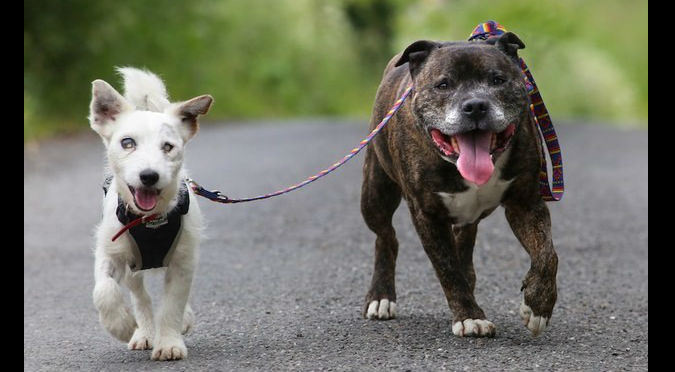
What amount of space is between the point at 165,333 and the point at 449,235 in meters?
1.58

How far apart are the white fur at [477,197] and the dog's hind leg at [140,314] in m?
1.62

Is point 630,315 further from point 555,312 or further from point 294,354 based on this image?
point 294,354

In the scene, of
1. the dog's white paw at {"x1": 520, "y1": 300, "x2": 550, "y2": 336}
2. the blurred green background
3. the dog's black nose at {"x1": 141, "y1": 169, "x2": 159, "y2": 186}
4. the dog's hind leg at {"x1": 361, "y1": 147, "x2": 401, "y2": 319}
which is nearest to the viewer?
the dog's black nose at {"x1": 141, "y1": 169, "x2": 159, "y2": 186}

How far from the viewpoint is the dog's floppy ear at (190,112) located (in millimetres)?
5387

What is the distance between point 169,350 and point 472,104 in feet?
6.07

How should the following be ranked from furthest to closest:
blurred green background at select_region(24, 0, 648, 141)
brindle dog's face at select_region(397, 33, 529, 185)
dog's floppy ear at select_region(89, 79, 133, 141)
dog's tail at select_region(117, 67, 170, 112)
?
blurred green background at select_region(24, 0, 648, 141) → dog's tail at select_region(117, 67, 170, 112) → dog's floppy ear at select_region(89, 79, 133, 141) → brindle dog's face at select_region(397, 33, 529, 185)

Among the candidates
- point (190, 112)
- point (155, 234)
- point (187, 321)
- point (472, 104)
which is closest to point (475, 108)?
point (472, 104)

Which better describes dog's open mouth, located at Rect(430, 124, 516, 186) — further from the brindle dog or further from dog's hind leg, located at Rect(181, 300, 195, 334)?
dog's hind leg, located at Rect(181, 300, 195, 334)

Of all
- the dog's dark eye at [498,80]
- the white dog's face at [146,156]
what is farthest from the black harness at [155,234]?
the dog's dark eye at [498,80]

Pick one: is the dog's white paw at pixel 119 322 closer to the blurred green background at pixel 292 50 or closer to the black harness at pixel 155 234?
the black harness at pixel 155 234

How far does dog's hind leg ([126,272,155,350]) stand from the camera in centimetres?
566

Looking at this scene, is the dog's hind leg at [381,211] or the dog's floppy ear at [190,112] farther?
the dog's hind leg at [381,211]

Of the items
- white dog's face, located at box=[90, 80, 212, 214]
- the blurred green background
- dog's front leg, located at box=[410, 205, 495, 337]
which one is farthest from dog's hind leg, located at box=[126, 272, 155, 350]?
the blurred green background

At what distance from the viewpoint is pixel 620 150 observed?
16.7 meters
